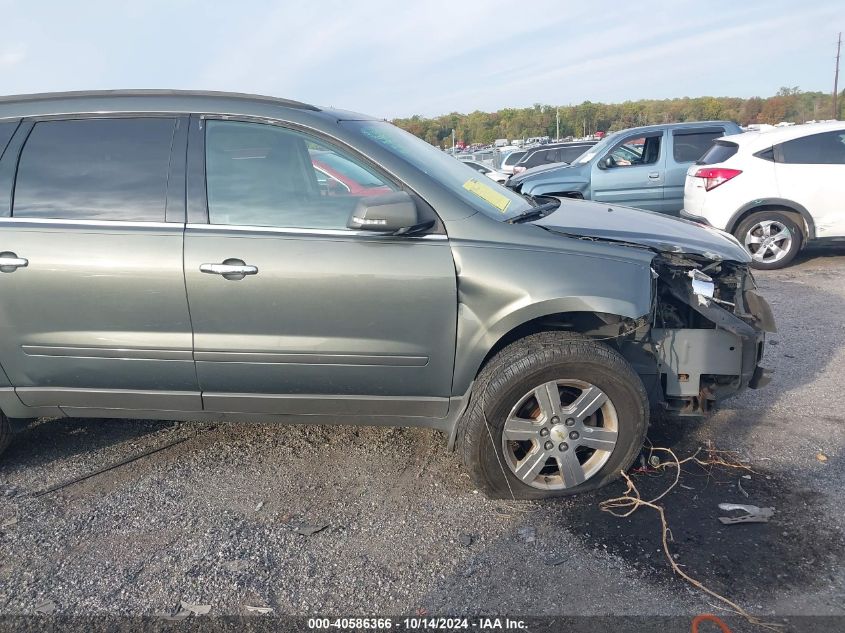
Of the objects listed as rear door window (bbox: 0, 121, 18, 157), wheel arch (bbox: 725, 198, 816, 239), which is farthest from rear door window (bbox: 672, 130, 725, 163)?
rear door window (bbox: 0, 121, 18, 157)

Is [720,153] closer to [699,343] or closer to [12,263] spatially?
[699,343]

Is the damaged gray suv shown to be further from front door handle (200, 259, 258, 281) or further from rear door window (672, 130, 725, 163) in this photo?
rear door window (672, 130, 725, 163)

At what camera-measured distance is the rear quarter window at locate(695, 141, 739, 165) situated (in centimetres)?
778

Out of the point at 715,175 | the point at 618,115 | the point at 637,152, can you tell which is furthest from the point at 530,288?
the point at 618,115

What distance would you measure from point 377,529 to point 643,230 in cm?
201

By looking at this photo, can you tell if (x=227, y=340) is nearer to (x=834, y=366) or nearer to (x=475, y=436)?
(x=475, y=436)

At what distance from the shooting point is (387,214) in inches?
107

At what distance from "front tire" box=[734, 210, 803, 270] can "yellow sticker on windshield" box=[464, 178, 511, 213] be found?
17.2 ft

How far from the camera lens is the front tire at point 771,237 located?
24.5ft

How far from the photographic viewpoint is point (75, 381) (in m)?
3.07

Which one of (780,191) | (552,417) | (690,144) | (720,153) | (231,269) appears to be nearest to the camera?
(231,269)

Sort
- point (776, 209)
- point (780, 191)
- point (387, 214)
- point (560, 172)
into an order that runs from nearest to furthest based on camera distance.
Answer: point (387, 214)
point (780, 191)
point (776, 209)
point (560, 172)

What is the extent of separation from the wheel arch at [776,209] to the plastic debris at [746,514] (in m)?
5.31

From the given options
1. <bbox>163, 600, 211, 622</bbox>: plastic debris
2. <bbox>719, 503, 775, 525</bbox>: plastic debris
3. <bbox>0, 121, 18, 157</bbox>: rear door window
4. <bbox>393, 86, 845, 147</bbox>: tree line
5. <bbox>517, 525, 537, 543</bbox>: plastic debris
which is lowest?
<bbox>163, 600, 211, 622</bbox>: plastic debris
